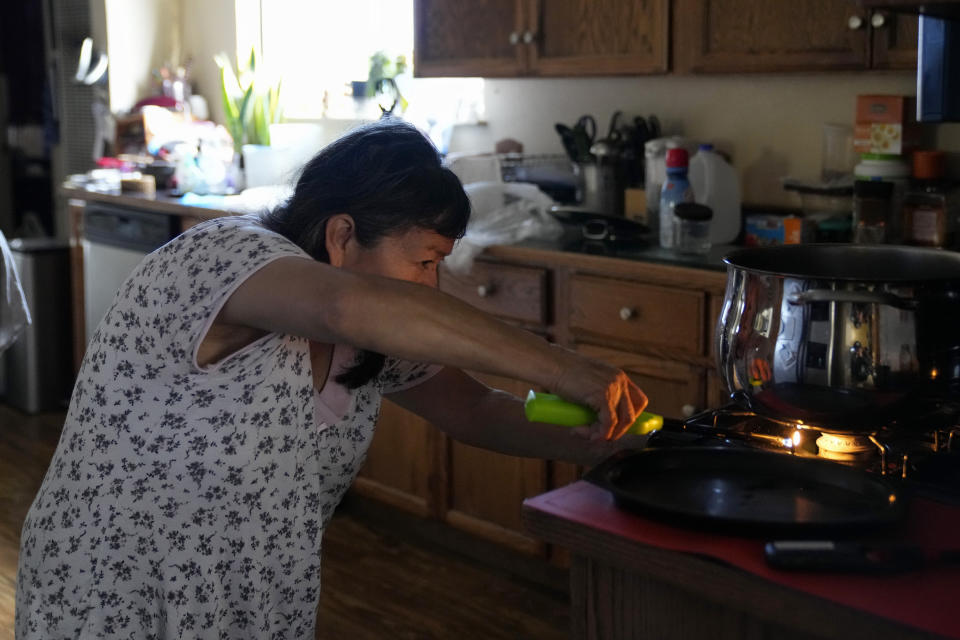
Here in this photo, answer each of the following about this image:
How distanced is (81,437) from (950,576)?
3.19 ft

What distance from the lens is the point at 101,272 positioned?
4121 mm

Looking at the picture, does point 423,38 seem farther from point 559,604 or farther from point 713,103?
point 559,604

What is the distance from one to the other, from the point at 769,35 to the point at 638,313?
0.69 m

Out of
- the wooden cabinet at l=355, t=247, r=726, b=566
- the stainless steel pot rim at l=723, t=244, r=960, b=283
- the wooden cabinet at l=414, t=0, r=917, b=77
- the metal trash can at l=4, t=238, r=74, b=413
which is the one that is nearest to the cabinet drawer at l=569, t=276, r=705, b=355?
the wooden cabinet at l=355, t=247, r=726, b=566

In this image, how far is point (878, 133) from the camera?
2.59 m

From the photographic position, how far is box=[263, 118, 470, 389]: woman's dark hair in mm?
1360

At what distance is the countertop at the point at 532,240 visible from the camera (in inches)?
99.4

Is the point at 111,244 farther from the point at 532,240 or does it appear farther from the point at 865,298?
the point at 865,298

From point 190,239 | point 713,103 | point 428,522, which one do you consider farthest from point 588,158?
point 190,239

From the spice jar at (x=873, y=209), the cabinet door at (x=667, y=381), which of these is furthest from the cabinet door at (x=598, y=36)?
the cabinet door at (x=667, y=381)

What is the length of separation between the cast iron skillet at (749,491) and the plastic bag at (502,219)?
1.70 meters

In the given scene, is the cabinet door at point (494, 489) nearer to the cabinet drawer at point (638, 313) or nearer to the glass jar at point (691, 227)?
the cabinet drawer at point (638, 313)

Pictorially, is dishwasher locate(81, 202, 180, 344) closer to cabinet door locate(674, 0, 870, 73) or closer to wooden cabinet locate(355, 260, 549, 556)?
wooden cabinet locate(355, 260, 549, 556)

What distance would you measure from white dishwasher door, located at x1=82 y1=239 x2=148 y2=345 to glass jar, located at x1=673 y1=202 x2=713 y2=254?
2005 millimetres
